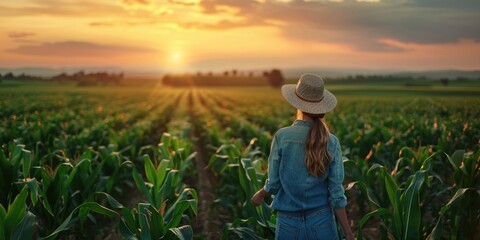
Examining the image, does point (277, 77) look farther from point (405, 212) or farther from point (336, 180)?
point (336, 180)

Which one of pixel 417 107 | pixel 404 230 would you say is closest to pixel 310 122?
pixel 404 230

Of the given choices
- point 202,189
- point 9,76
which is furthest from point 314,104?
point 9,76

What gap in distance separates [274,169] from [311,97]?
0.58 m

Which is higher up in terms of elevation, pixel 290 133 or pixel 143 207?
pixel 290 133

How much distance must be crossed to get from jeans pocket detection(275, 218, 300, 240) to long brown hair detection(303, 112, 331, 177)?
0.42m

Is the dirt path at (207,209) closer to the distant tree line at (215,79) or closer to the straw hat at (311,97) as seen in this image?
the straw hat at (311,97)

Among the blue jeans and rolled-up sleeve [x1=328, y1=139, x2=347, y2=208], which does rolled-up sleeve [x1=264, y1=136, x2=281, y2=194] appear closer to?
the blue jeans

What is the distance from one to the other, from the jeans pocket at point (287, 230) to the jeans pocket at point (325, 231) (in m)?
0.12

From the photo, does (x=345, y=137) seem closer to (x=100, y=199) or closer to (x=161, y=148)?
(x=161, y=148)

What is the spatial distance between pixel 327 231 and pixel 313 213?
158 millimetres

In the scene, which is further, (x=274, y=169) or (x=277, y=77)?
(x=277, y=77)

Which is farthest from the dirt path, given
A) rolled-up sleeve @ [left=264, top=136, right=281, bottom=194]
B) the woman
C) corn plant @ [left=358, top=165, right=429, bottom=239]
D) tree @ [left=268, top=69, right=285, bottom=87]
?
tree @ [left=268, top=69, right=285, bottom=87]

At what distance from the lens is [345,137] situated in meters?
9.42

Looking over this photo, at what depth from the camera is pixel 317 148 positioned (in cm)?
307
